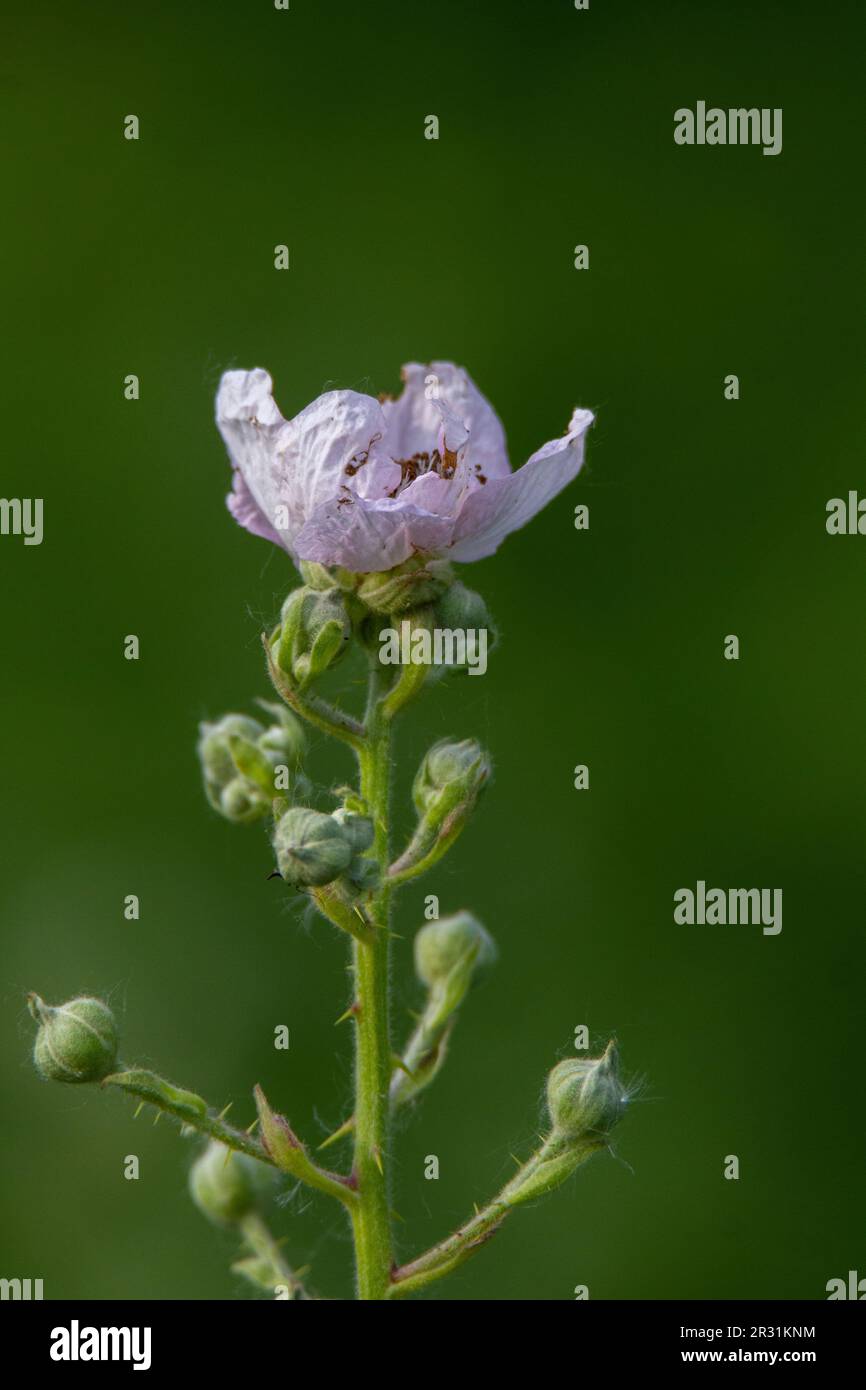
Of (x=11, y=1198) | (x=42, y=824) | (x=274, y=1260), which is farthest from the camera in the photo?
(x=42, y=824)

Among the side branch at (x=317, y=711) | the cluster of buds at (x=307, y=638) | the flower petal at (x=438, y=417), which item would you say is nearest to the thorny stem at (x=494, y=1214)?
the side branch at (x=317, y=711)

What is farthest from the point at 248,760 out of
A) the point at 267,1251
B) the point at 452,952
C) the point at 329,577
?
the point at 267,1251

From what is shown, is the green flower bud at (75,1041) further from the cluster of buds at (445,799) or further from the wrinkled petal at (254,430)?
the wrinkled petal at (254,430)

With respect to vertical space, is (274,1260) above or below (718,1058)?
below

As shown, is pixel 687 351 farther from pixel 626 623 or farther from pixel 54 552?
pixel 54 552

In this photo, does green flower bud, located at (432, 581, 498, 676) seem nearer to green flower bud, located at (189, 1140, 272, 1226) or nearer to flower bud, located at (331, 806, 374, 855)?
flower bud, located at (331, 806, 374, 855)

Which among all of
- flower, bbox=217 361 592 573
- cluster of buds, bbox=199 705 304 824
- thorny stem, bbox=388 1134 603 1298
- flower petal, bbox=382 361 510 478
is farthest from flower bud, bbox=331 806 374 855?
flower petal, bbox=382 361 510 478

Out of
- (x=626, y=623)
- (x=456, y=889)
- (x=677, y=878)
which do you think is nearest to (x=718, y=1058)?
(x=677, y=878)
